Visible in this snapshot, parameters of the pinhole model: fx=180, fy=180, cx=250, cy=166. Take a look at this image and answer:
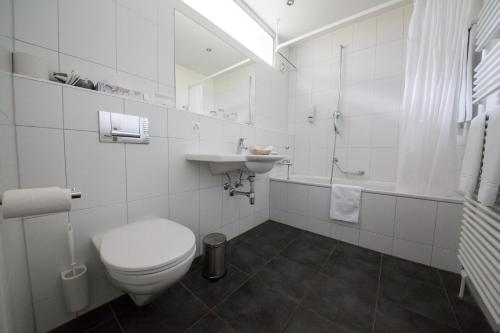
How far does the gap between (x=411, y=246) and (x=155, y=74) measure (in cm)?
233

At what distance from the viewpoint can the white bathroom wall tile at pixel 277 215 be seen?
2129mm

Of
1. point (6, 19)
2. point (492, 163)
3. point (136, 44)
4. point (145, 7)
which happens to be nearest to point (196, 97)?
point (136, 44)

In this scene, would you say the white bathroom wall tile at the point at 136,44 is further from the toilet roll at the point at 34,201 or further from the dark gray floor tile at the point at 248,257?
the dark gray floor tile at the point at 248,257

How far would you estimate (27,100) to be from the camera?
0.74 m

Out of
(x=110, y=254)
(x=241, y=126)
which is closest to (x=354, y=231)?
(x=241, y=126)

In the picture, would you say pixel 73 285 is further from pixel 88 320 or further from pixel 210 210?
pixel 210 210

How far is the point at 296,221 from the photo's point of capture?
2029 mm

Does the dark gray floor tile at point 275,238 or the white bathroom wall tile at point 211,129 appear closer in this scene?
the white bathroom wall tile at point 211,129

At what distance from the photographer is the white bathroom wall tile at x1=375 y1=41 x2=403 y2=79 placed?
1938mm

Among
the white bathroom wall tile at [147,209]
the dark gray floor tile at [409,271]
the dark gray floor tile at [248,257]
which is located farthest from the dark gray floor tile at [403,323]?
the white bathroom wall tile at [147,209]

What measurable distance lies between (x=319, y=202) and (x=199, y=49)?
1.82 metres

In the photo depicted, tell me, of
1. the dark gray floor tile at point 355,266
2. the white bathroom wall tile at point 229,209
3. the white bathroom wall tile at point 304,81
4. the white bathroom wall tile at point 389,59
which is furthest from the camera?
the white bathroom wall tile at point 304,81

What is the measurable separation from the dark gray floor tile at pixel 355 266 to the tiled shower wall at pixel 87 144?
1077mm

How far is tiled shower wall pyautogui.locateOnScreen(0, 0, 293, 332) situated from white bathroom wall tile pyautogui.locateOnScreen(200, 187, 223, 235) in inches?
0.9
